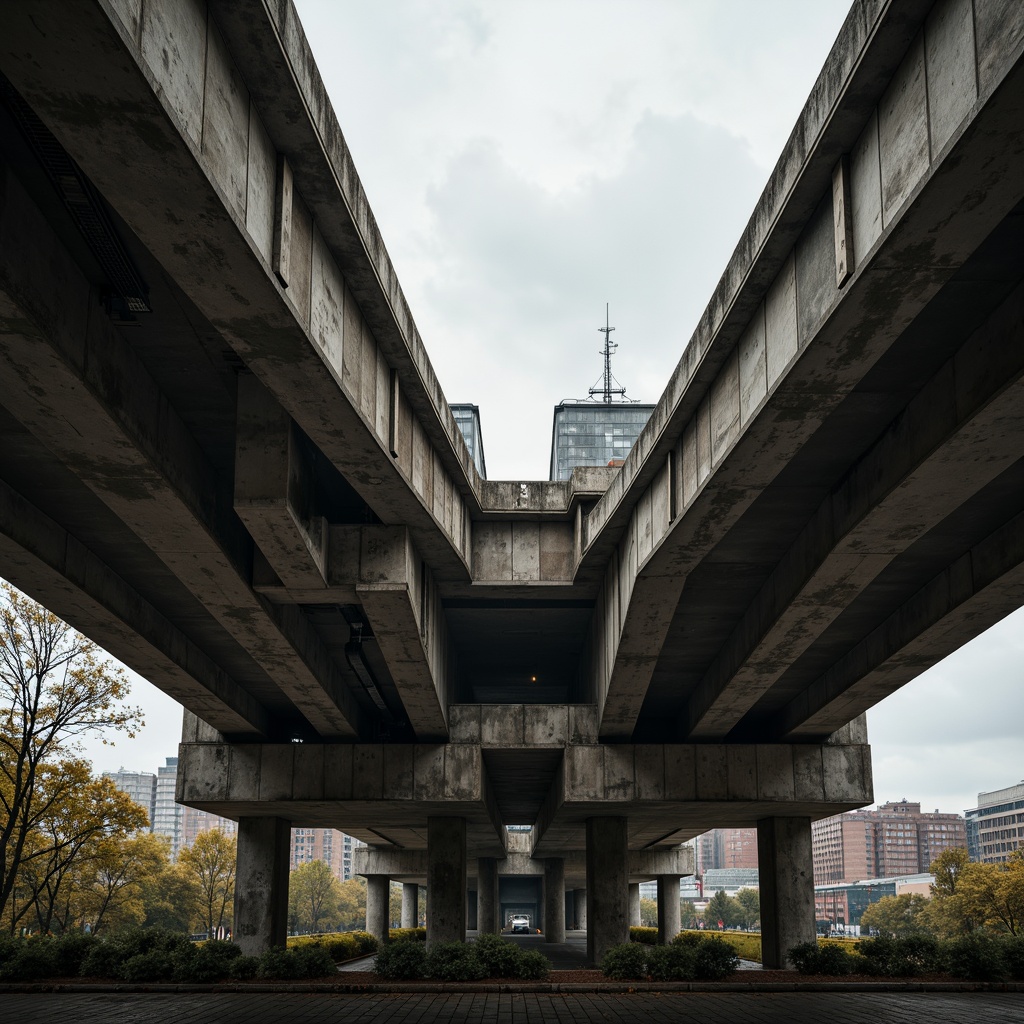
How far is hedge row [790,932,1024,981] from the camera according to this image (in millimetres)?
21688

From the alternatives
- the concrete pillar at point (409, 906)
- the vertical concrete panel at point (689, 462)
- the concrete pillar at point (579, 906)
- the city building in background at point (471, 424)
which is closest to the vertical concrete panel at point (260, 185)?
the vertical concrete panel at point (689, 462)

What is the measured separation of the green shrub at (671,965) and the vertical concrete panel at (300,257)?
55.7ft

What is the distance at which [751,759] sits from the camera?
1069 inches

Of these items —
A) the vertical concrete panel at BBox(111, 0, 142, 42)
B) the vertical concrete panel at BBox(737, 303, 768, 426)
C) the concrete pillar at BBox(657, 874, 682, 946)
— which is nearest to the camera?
the vertical concrete panel at BBox(111, 0, 142, 42)

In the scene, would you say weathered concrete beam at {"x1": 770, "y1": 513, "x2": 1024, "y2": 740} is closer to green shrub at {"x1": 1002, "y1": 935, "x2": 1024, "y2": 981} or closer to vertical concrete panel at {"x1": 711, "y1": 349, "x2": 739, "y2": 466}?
vertical concrete panel at {"x1": 711, "y1": 349, "x2": 739, "y2": 466}

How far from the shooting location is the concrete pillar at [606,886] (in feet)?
89.7

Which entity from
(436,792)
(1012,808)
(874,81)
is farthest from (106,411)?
(1012,808)

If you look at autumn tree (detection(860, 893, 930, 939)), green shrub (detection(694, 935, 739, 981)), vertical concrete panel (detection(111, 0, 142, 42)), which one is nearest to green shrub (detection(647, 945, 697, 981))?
green shrub (detection(694, 935, 739, 981))

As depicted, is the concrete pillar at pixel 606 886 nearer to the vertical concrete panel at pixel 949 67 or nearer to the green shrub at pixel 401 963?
the green shrub at pixel 401 963

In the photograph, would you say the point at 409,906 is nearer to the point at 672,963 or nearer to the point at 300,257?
the point at 672,963

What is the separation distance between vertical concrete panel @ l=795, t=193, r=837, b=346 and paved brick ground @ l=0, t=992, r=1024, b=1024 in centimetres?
1117

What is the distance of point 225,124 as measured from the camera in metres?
8.47

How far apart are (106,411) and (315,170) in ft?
11.9

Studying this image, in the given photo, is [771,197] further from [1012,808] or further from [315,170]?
[1012,808]
